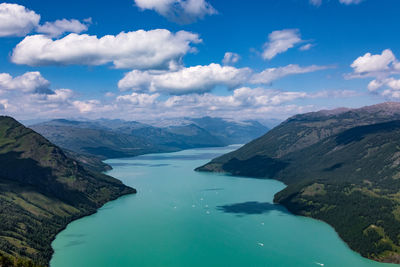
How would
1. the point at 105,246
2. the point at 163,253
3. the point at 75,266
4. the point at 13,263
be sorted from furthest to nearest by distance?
the point at 105,246, the point at 163,253, the point at 75,266, the point at 13,263

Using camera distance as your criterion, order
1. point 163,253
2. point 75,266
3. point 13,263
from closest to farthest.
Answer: point 13,263
point 75,266
point 163,253

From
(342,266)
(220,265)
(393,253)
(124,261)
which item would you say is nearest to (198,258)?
(220,265)

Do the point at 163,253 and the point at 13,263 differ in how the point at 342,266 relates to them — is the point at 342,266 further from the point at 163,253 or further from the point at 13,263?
the point at 13,263

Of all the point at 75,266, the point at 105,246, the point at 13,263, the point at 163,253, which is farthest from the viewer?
the point at 105,246

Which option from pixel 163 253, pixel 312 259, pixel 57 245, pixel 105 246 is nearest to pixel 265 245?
pixel 312 259

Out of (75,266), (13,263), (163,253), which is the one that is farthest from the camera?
(163,253)

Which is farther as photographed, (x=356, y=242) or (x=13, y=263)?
(x=356, y=242)

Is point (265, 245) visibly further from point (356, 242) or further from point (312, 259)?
point (356, 242)

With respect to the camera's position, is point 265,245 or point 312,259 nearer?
point 312,259
